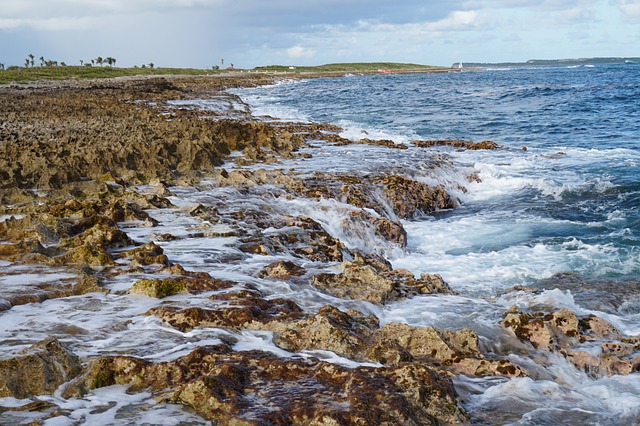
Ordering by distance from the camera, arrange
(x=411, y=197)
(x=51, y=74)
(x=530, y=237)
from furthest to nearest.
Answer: (x=51, y=74) → (x=411, y=197) → (x=530, y=237)

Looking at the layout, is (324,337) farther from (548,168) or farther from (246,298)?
(548,168)

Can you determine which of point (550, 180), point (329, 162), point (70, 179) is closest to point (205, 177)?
point (70, 179)

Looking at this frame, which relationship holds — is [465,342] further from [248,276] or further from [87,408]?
[87,408]

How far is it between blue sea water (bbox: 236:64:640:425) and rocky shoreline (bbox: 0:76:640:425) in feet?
1.44

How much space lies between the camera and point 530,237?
561 inches

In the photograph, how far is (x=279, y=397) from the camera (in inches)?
198

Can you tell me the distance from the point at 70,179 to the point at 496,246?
10.3 metres

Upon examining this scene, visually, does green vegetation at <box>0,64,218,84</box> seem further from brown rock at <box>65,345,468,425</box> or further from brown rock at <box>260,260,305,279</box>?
brown rock at <box>65,345,468,425</box>

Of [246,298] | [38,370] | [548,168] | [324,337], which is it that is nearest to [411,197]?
[548,168]

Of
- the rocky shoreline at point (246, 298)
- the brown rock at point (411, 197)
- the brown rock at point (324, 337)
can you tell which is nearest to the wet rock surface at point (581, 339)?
the rocky shoreline at point (246, 298)

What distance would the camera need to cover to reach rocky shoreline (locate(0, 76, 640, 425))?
16.5 feet

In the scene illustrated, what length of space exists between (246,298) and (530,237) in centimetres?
911

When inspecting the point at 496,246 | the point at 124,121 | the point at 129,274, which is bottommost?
the point at 496,246

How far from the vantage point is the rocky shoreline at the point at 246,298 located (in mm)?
5027
